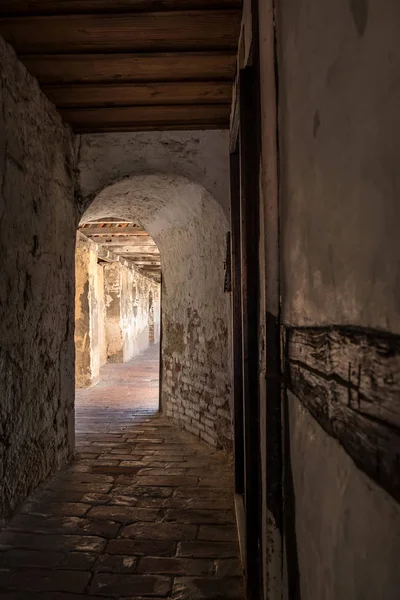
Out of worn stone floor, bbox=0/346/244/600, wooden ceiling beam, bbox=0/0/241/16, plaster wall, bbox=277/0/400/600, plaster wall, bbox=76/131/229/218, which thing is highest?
wooden ceiling beam, bbox=0/0/241/16

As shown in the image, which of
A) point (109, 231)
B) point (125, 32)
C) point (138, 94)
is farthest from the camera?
point (109, 231)

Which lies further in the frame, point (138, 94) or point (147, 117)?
point (147, 117)

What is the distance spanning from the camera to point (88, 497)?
309cm

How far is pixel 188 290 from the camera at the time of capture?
4.94m

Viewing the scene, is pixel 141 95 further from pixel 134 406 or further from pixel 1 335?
pixel 134 406

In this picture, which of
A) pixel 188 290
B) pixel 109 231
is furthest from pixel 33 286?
pixel 109 231

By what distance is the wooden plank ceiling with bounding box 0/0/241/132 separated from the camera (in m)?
2.40

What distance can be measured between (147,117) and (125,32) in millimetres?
1116

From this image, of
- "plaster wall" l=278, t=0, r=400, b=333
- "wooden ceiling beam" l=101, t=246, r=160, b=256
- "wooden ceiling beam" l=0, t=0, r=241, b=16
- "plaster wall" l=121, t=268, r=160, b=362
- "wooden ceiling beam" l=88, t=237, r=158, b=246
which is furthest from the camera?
"plaster wall" l=121, t=268, r=160, b=362

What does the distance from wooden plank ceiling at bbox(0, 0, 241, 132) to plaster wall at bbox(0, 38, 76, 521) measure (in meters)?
0.19

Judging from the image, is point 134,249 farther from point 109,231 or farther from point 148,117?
point 148,117

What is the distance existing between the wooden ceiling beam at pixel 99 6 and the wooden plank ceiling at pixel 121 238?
3.86m

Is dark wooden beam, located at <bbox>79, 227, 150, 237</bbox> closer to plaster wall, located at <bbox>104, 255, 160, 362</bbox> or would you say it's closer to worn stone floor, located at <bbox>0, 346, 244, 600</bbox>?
plaster wall, located at <bbox>104, 255, 160, 362</bbox>

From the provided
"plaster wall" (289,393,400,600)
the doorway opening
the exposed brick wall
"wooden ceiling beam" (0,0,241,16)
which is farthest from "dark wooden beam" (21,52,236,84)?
"plaster wall" (289,393,400,600)
